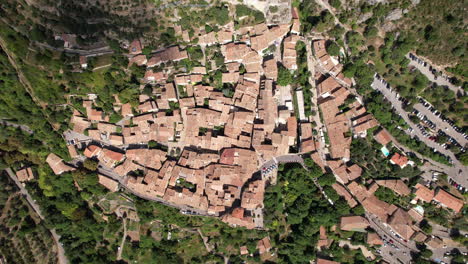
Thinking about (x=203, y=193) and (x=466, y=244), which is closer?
(x=466, y=244)

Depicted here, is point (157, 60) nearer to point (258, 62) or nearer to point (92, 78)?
point (92, 78)

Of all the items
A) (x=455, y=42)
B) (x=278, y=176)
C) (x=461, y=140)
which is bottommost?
(x=278, y=176)

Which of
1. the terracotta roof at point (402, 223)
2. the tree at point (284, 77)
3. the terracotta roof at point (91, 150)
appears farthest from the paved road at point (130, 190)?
the terracotta roof at point (402, 223)

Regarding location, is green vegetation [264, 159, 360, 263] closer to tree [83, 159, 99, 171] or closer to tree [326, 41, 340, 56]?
tree [326, 41, 340, 56]

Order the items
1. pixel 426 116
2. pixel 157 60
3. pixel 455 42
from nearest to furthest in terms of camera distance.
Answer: pixel 455 42
pixel 426 116
pixel 157 60

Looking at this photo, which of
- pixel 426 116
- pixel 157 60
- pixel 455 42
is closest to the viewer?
pixel 455 42

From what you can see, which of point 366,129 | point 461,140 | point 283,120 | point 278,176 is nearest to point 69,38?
point 283,120

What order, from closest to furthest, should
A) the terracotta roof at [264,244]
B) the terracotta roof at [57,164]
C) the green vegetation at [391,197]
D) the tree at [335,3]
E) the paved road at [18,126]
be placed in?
1. the tree at [335,3]
2. the green vegetation at [391,197]
3. the terracotta roof at [264,244]
4. the terracotta roof at [57,164]
5. the paved road at [18,126]

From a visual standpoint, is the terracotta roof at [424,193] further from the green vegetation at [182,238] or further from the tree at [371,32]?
the green vegetation at [182,238]

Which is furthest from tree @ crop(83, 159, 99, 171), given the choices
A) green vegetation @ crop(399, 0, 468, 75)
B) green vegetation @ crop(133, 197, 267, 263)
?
green vegetation @ crop(399, 0, 468, 75)
